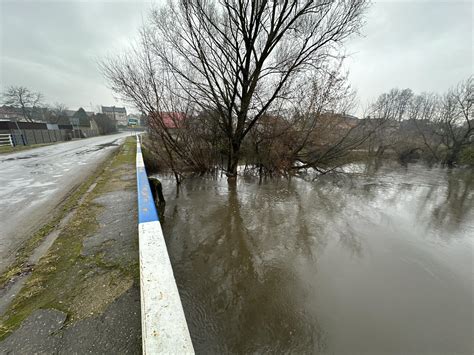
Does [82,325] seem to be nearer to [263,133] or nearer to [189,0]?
[189,0]

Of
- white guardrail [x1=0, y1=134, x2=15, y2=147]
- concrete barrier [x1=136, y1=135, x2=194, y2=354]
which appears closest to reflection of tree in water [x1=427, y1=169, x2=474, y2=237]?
concrete barrier [x1=136, y1=135, x2=194, y2=354]

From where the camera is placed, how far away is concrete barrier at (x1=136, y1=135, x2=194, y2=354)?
101cm

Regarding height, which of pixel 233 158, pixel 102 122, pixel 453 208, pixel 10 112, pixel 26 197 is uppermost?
pixel 10 112

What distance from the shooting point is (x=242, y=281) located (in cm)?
283

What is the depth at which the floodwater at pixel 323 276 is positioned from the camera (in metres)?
2.06

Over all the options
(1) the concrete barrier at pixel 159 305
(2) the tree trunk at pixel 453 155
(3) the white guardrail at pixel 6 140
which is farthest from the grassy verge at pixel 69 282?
(2) the tree trunk at pixel 453 155

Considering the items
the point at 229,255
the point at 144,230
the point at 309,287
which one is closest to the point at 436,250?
the point at 309,287

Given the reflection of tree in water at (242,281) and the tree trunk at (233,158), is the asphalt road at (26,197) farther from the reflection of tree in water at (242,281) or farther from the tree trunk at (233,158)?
the tree trunk at (233,158)

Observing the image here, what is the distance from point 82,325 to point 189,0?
9.15m

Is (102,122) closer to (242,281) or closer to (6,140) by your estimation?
(6,140)

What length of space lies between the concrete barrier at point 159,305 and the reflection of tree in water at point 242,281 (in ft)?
3.32

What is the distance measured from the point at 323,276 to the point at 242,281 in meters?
1.32

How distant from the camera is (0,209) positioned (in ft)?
14.0

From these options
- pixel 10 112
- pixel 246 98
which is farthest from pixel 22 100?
pixel 246 98
